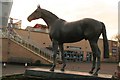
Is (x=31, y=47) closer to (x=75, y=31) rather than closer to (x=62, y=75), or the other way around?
(x=75, y=31)

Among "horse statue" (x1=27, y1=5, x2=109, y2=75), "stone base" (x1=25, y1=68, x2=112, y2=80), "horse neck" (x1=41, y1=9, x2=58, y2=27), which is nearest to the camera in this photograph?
"stone base" (x1=25, y1=68, x2=112, y2=80)

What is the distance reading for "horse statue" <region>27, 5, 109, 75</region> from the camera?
29.7 ft

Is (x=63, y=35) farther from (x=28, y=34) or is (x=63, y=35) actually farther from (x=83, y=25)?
(x=28, y=34)

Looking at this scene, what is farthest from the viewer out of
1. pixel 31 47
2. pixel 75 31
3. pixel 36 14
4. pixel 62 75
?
pixel 31 47

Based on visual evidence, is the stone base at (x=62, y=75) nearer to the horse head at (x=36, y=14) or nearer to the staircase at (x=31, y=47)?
the horse head at (x=36, y=14)

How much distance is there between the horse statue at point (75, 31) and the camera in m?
9.05

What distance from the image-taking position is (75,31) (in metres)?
9.36

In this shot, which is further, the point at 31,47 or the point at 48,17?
the point at 31,47

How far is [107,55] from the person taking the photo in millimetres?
9484

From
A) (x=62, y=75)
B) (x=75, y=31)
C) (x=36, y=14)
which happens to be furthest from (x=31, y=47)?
(x=62, y=75)

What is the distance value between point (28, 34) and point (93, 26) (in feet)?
110

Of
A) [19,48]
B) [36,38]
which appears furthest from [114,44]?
[19,48]

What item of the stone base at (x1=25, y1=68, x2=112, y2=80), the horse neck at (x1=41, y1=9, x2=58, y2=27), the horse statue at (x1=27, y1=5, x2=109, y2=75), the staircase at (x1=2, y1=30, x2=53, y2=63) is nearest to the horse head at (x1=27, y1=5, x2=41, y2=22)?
the horse statue at (x1=27, y1=5, x2=109, y2=75)

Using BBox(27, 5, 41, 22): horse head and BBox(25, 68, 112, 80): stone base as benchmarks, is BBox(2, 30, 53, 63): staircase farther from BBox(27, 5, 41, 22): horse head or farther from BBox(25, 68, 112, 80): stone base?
BBox(25, 68, 112, 80): stone base
